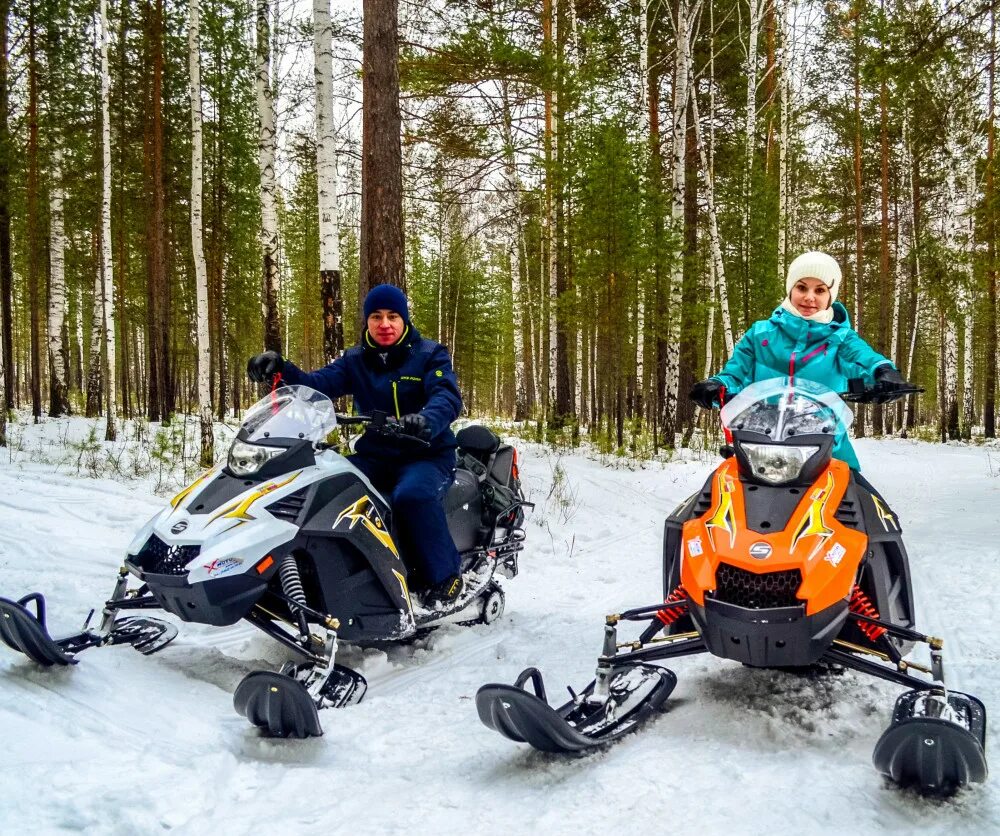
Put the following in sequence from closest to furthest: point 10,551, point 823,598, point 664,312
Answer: point 823,598 < point 10,551 < point 664,312

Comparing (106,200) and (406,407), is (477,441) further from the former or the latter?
(106,200)

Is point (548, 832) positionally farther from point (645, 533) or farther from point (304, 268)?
point (304, 268)

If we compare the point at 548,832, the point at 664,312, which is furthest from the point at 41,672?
the point at 664,312

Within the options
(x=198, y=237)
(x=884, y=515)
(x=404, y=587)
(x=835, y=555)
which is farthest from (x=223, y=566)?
(x=198, y=237)

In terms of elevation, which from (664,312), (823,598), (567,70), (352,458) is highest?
(567,70)

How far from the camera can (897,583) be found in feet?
10.7

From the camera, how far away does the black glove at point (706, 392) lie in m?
3.51

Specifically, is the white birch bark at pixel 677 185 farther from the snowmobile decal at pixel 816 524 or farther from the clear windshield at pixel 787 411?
the snowmobile decal at pixel 816 524

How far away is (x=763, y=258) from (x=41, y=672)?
54.2 ft

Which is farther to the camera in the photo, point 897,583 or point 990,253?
point 990,253

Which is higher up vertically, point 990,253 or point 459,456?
point 990,253

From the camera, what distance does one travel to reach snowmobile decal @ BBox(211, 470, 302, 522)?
11.1 ft

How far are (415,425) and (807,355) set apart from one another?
204 cm

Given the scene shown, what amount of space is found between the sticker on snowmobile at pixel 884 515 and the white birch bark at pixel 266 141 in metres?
A: 9.26
